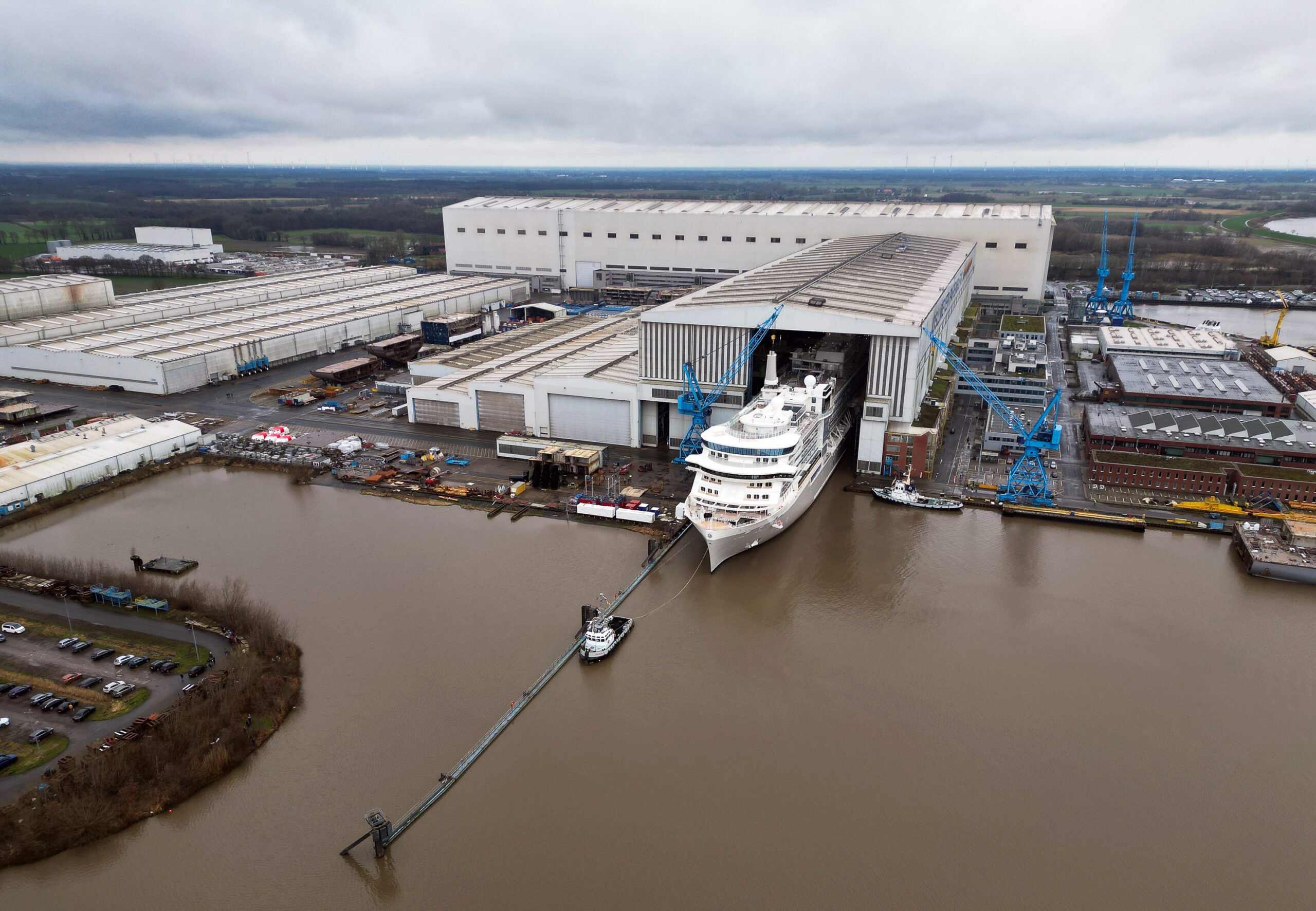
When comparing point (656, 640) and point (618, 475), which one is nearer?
point (656, 640)

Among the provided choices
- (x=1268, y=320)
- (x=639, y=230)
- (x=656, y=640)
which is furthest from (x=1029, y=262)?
(x=656, y=640)

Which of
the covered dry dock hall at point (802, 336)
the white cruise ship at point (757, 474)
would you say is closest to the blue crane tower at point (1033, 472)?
the covered dry dock hall at point (802, 336)

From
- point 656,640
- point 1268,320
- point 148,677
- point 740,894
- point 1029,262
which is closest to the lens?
point 740,894

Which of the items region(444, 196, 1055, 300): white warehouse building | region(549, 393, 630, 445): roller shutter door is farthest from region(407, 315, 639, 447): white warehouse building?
region(444, 196, 1055, 300): white warehouse building

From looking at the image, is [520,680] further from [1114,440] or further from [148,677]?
[1114,440]

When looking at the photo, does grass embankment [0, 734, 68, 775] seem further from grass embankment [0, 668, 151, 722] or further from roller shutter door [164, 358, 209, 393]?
roller shutter door [164, 358, 209, 393]

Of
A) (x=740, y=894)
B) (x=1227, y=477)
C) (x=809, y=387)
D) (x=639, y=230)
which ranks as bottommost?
(x=740, y=894)
